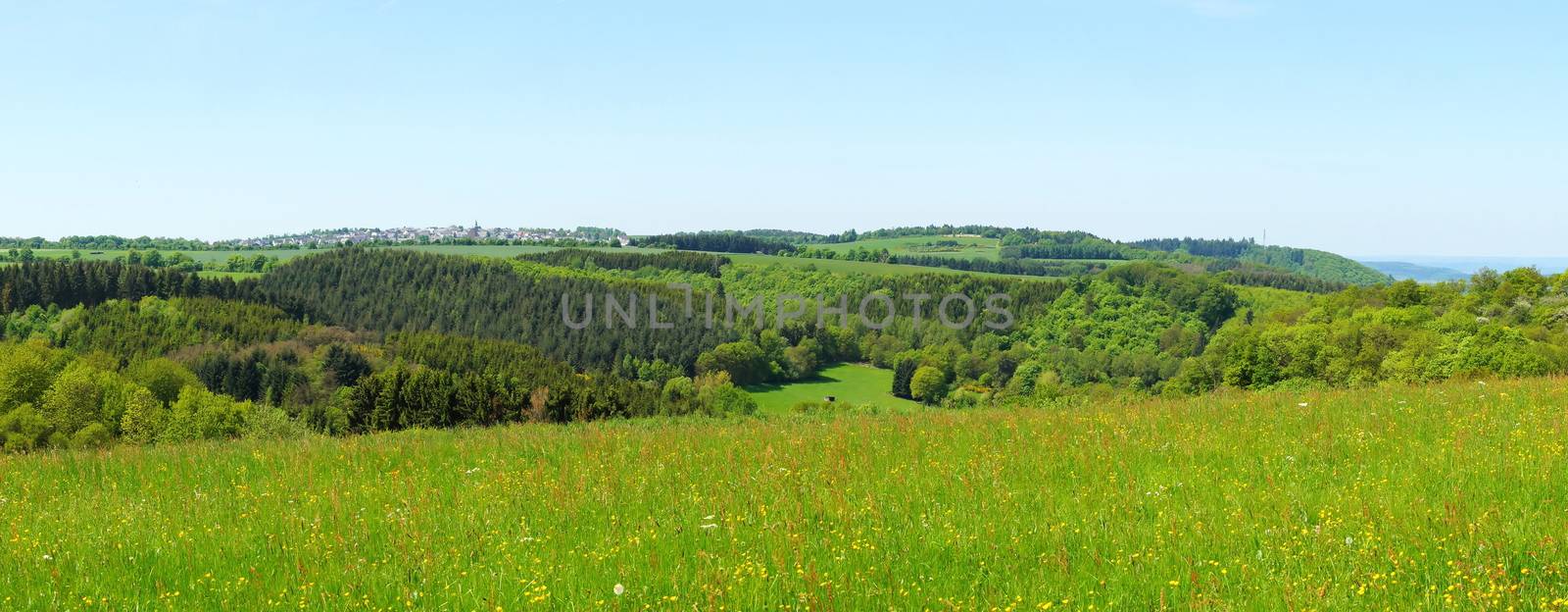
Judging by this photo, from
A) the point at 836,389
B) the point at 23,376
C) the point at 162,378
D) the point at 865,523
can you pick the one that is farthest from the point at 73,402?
the point at 836,389

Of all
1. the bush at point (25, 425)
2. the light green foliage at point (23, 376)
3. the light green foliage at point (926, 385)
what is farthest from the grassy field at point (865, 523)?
the light green foliage at point (926, 385)

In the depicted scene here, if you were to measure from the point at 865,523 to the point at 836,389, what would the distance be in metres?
150

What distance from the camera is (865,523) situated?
8.00 meters

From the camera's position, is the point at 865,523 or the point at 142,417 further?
the point at 142,417

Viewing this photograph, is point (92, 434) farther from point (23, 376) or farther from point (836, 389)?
point (836, 389)

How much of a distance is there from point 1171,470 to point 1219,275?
19949cm

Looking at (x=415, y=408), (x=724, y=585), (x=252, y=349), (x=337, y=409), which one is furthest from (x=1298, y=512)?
(x=252, y=349)

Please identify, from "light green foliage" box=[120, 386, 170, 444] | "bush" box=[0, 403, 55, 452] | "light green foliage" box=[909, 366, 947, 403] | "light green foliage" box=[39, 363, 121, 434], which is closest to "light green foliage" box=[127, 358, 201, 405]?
"light green foliage" box=[120, 386, 170, 444]

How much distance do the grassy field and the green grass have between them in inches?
5111

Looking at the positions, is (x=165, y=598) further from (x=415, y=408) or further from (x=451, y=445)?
(x=415, y=408)

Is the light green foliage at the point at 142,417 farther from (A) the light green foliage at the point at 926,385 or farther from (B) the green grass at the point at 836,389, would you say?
(A) the light green foliage at the point at 926,385

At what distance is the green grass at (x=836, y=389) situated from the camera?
483 feet

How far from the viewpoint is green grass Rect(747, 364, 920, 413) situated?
147 metres

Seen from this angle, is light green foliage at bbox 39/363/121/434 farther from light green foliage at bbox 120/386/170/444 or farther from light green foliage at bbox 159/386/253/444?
light green foliage at bbox 159/386/253/444
